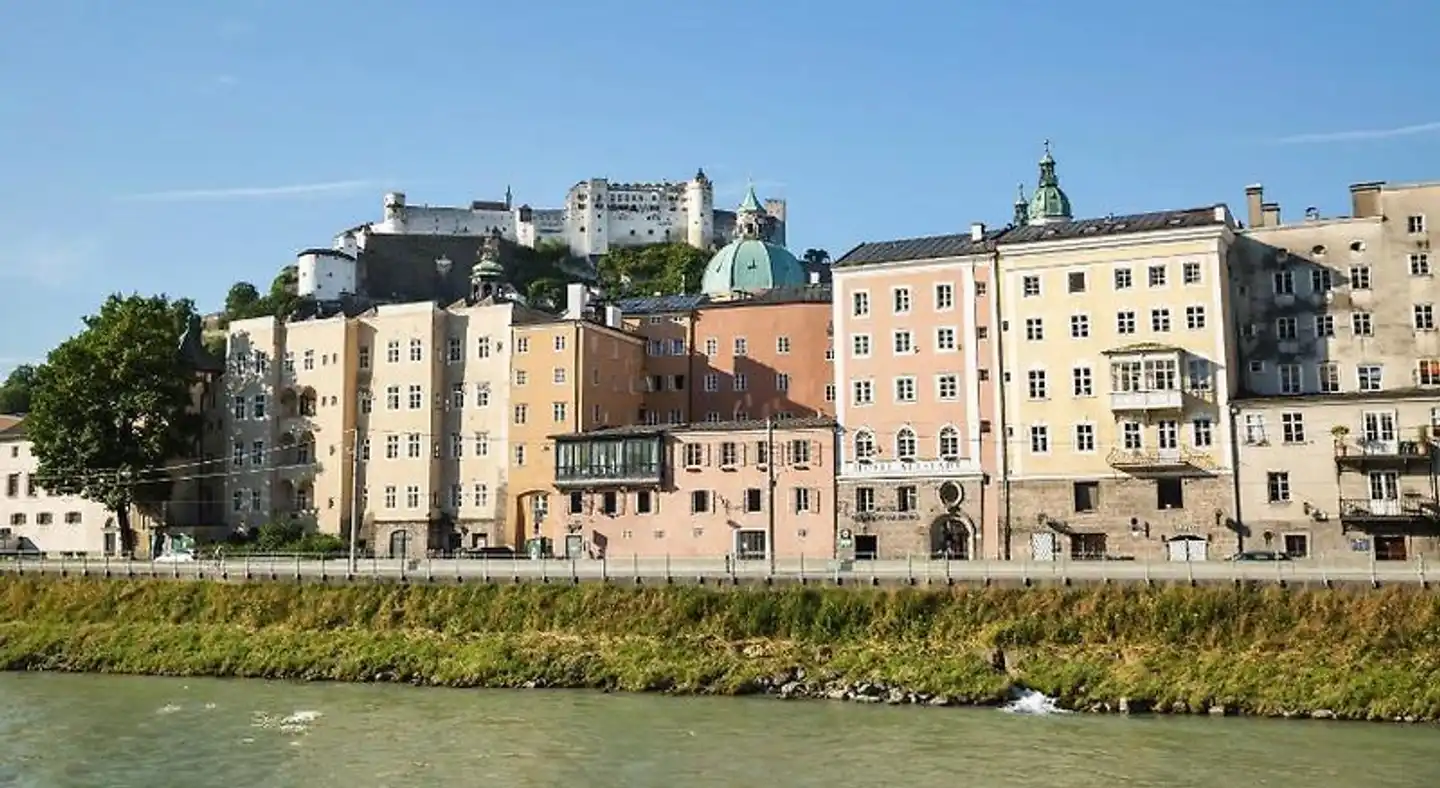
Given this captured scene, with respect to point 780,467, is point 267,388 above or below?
above

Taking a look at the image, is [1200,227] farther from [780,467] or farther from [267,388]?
[267,388]

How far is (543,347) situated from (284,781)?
158 ft

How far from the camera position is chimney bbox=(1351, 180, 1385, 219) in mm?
66750

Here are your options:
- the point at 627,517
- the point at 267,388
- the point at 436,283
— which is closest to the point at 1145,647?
the point at 627,517

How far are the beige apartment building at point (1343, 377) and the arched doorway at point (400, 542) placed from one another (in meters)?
44.4

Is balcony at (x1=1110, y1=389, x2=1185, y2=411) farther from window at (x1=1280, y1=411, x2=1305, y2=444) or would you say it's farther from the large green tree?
the large green tree

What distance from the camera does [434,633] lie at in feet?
171

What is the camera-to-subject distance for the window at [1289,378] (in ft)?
215

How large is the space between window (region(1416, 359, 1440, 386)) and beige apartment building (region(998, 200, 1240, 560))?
8281 mm

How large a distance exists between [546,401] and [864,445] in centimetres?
1922

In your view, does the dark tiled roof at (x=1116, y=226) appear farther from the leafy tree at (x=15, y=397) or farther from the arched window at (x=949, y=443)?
the leafy tree at (x=15, y=397)

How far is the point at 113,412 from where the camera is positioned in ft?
265

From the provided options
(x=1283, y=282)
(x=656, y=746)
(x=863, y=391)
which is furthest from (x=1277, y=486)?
(x=656, y=746)

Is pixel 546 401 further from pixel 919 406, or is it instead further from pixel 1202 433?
pixel 1202 433
